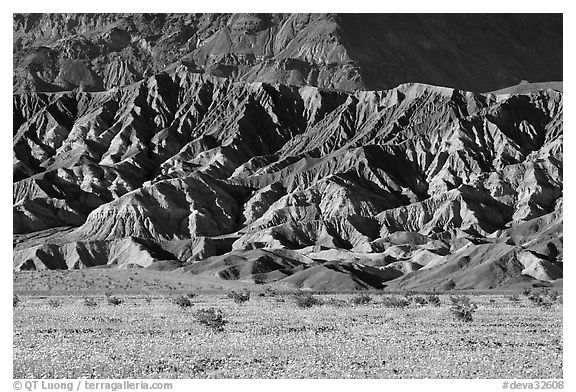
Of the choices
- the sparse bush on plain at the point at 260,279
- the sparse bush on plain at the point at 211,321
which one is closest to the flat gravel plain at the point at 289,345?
the sparse bush on plain at the point at 211,321

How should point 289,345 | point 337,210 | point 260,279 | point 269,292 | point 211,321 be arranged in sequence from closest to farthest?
point 289,345 < point 211,321 < point 269,292 < point 260,279 < point 337,210

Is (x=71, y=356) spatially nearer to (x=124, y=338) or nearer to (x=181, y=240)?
(x=124, y=338)

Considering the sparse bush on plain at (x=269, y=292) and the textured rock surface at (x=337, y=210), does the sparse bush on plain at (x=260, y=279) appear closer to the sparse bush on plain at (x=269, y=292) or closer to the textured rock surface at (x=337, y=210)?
the textured rock surface at (x=337, y=210)

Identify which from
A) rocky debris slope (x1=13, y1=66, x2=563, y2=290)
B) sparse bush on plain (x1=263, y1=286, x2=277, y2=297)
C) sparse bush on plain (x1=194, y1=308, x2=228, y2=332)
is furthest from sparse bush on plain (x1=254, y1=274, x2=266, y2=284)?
sparse bush on plain (x1=194, y1=308, x2=228, y2=332)

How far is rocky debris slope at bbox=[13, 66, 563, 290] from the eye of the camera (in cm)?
11381

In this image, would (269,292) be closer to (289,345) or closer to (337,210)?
(289,345)

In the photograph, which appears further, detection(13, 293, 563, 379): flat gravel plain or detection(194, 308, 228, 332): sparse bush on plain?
detection(194, 308, 228, 332): sparse bush on plain

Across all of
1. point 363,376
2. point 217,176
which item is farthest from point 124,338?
point 217,176

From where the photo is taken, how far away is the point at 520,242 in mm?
122812

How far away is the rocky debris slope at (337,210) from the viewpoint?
113812mm

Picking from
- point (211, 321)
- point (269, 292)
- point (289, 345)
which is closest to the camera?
point (289, 345)

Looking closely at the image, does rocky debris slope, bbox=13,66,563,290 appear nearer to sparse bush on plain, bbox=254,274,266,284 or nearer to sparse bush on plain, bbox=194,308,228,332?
sparse bush on plain, bbox=254,274,266,284

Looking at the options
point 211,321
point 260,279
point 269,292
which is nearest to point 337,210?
point 260,279

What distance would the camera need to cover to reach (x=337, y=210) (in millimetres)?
160375
